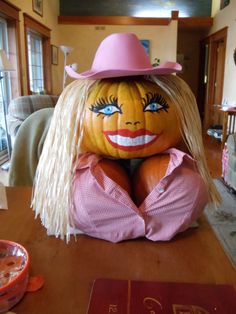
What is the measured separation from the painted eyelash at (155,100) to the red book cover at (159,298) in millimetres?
320

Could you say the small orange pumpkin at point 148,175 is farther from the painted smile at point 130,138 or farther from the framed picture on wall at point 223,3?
the framed picture on wall at point 223,3

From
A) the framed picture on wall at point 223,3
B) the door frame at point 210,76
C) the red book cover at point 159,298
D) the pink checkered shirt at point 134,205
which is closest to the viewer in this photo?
the red book cover at point 159,298

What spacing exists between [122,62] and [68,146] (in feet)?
0.65

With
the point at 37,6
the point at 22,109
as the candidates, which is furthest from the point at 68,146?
the point at 37,6

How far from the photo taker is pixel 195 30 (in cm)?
670

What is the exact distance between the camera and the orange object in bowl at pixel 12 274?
0.42 meters

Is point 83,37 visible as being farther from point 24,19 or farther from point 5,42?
point 5,42

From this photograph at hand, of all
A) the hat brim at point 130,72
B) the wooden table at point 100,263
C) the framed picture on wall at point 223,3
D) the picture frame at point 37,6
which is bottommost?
the wooden table at point 100,263

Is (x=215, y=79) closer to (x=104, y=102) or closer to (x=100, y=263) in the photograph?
(x=104, y=102)

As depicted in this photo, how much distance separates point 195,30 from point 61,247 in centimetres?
704

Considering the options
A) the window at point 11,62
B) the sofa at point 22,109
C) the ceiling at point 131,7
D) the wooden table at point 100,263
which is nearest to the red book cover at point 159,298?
the wooden table at point 100,263

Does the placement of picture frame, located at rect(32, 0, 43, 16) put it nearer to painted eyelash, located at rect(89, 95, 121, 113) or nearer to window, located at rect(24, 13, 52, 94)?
window, located at rect(24, 13, 52, 94)

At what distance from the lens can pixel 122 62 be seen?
0.60 meters

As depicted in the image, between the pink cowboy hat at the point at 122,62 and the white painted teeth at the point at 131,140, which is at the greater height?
the pink cowboy hat at the point at 122,62
